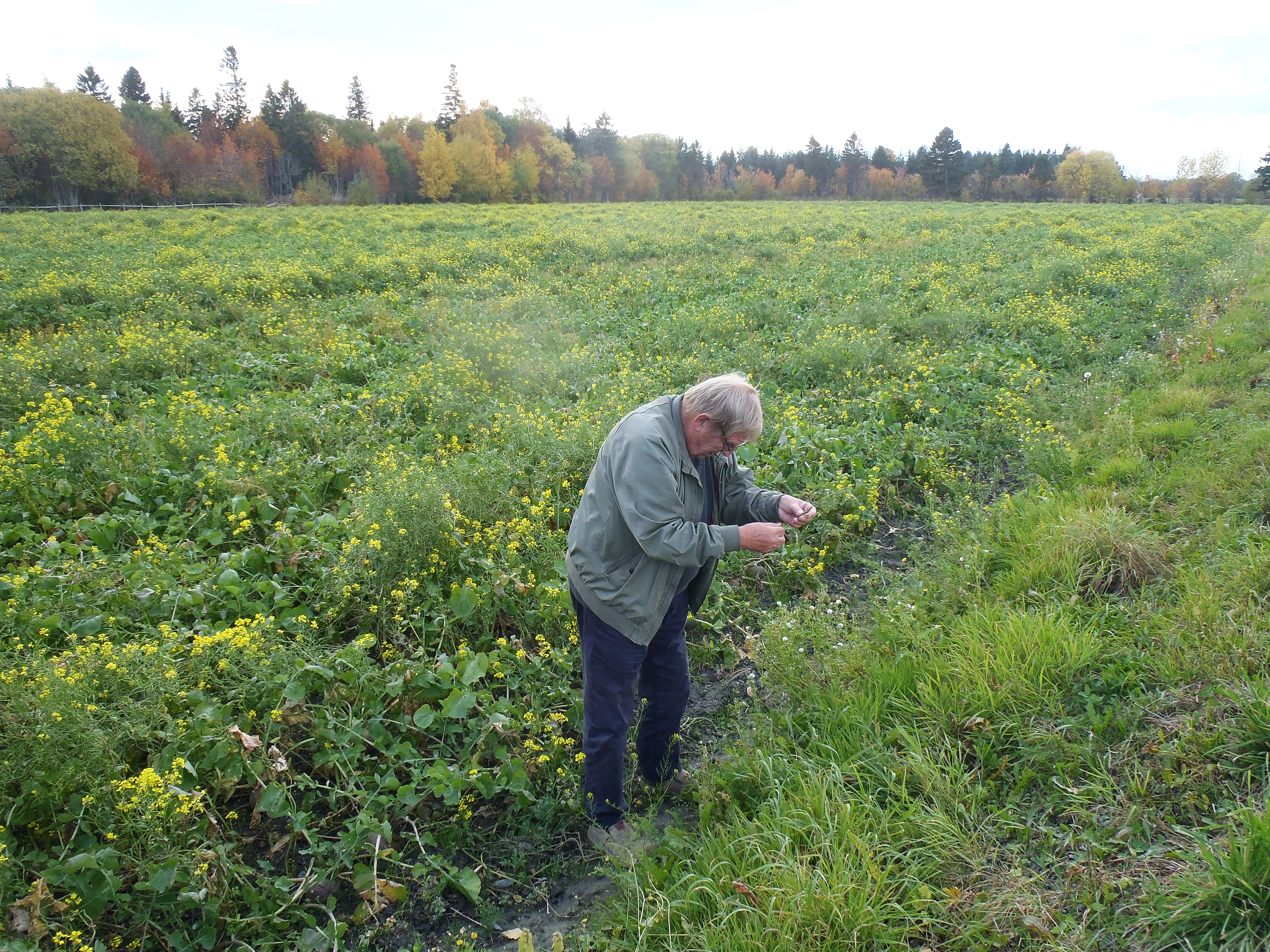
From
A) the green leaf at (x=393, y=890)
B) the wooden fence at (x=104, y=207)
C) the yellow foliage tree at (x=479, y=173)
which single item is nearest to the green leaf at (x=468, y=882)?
the green leaf at (x=393, y=890)

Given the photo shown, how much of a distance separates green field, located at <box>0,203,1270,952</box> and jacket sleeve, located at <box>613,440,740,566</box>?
1.18 meters

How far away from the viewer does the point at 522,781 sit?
11.2 feet

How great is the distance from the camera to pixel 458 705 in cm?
362

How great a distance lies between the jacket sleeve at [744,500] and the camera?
3248 mm

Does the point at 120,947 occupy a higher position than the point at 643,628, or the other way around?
the point at 643,628

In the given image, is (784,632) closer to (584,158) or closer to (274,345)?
(274,345)

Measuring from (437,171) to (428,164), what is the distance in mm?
854

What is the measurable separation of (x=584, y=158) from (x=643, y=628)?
78289 millimetres

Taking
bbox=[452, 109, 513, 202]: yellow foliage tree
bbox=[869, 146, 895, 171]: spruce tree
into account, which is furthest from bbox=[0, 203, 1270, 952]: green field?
bbox=[869, 146, 895, 171]: spruce tree

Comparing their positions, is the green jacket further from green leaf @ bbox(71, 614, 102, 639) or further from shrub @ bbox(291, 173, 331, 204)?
shrub @ bbox(291, 173, 331, 204)

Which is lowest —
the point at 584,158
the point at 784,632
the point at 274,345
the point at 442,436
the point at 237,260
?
the point at 784,632

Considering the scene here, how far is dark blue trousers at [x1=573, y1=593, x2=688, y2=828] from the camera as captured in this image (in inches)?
118

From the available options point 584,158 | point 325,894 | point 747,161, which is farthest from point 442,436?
point 747,161

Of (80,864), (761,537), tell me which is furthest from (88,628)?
(761,537)
